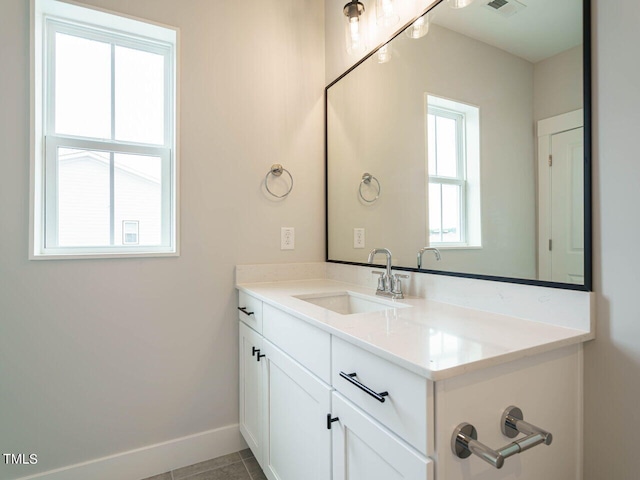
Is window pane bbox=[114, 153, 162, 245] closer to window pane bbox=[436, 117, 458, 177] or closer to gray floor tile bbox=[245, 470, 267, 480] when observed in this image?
gray floor tile bbox=[245, 470, 267, 480]

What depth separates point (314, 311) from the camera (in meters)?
1.22

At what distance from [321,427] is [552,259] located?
2.81ft

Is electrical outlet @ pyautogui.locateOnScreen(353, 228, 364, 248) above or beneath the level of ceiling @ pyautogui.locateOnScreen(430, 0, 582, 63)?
beneath

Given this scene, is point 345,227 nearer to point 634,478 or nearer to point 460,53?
point 460,53

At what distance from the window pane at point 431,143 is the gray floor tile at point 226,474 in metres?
1.65

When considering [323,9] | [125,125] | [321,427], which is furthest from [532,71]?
[125,125]

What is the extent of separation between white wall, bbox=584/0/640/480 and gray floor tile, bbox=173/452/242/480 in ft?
5.08

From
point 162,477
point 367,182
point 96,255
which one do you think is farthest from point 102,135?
point 162,477

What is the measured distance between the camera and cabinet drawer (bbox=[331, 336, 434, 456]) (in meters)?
0.72

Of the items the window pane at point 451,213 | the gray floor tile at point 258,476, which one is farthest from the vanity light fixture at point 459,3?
the gray floor tile at point 258,476

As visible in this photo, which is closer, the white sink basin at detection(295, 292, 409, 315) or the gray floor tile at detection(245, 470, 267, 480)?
the white sink basin at detection(295, 292, 409, 315)

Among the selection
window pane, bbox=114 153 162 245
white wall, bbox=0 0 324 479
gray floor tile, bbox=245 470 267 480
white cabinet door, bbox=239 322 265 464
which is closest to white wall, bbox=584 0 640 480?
white cabinet door, bbox=239 322 265 464

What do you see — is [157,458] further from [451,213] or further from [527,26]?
[527,26]

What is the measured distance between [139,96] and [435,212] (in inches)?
63.7
